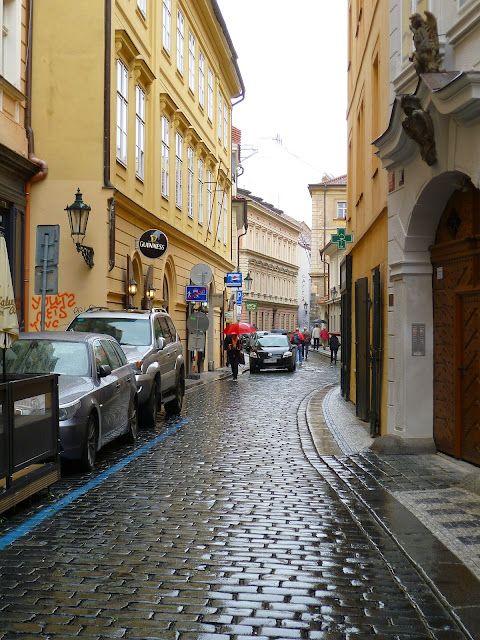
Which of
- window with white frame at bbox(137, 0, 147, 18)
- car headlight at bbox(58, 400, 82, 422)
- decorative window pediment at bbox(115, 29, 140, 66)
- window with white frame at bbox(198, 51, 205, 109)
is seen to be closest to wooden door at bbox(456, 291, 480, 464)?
car headlight at bbox(58, 400, 82, 422)

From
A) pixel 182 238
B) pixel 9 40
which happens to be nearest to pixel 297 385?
pixel 182 238

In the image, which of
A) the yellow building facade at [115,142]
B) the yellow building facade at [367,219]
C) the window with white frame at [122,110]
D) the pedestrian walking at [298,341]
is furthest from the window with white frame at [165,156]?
the pedestrian walking at [298,341]

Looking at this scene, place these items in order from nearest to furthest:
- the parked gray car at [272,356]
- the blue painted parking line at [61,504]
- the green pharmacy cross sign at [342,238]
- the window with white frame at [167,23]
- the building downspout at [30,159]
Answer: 1. the blue painted parking line at [61,504]
2. the building downspout at [30,159]
3. the green pharmacy cross sign at [342,238]
4. the window with white frame at [167,23]
5. the parked gray car at [272,356]

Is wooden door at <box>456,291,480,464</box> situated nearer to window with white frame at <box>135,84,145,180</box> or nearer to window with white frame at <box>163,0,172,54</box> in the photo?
window with white frame at <box>135,84,145,180</box>

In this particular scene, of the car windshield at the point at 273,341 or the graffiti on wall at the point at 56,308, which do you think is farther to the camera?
the car windshield at the point at 273,341

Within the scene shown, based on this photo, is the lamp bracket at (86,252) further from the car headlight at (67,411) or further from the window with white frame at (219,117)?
the window with white frame at (219,117)

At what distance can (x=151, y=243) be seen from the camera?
21.5m

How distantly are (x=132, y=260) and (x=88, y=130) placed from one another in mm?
3831

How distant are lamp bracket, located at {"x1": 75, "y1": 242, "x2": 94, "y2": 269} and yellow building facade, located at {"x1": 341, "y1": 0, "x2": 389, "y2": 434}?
584cm

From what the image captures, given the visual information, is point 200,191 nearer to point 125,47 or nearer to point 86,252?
point 125,47

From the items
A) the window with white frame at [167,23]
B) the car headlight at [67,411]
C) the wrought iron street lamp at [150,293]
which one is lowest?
the car headlight at [67,411]

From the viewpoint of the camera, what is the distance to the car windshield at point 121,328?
1466cm

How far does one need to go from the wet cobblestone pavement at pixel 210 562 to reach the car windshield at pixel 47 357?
1302 mm

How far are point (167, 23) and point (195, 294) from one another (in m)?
8.50
